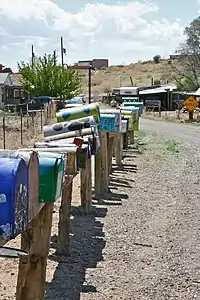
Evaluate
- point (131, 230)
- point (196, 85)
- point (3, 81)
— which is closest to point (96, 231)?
point (131, 230)

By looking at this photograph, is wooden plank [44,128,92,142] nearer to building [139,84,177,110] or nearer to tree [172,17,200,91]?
building [139,84,177,110]

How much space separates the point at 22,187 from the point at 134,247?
220 inches

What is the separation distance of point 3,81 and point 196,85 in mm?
24754

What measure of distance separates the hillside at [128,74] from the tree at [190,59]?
92.1 feet

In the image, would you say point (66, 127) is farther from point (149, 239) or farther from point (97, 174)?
point (97, 174)

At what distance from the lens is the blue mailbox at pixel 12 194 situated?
14.7 feet

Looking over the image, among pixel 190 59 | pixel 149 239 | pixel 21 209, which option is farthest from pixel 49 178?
pixel 190 59

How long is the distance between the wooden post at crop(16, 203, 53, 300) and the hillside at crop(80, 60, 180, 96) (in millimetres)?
103721

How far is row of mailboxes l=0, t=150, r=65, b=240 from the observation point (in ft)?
14.8

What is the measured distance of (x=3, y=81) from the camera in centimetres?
6381

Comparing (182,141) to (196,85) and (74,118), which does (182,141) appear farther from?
(196,85)

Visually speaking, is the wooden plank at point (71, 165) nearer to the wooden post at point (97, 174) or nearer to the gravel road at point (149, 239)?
the gravel road at point (149, 239)

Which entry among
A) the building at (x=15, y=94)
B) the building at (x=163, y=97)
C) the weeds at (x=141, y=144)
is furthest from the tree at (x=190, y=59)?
the weeds at (x=141, y=144)

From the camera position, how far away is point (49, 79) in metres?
57.0
